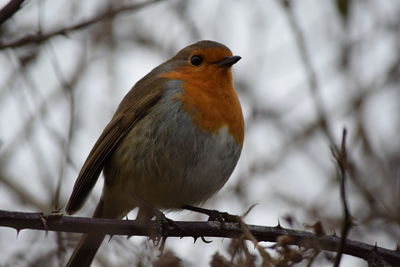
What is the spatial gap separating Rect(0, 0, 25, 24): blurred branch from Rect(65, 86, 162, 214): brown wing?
1789mm

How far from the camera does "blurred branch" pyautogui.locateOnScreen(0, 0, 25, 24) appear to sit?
228cm

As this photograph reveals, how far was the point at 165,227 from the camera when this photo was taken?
341 cm

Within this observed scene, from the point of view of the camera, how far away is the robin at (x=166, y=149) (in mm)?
3867

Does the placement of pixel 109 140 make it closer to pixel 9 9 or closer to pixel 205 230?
pixel 205 230

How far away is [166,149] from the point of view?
387 cm

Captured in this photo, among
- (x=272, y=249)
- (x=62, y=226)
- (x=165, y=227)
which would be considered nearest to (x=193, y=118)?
(x=165, y=227)

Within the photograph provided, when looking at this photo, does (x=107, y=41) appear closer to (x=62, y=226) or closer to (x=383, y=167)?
(x=383, y=167)

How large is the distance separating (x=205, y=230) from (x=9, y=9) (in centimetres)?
141

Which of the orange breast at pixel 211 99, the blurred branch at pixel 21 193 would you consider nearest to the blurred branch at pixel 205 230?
the orange breast at pixel 211 99

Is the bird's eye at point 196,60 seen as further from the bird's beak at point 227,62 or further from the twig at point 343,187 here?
the twig at point 343,187

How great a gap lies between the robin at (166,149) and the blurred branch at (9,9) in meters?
1.73

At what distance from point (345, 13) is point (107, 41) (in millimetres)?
2604

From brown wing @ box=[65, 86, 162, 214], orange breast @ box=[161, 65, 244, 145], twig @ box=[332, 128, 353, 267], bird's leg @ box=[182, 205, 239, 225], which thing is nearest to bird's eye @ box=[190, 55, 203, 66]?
orange breast @ box=[161, 65, 244, 145]

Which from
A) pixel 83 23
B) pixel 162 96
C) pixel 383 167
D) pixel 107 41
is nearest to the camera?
pixel 83 23
